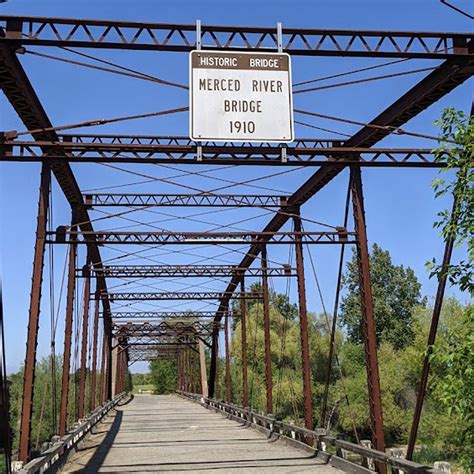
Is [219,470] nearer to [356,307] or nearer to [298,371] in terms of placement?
[298,371]

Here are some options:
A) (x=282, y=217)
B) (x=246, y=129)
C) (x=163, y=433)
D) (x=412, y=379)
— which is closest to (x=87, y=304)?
(x=163, y=433)

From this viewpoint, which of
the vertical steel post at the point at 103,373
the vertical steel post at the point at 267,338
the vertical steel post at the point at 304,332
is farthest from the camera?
the vertical steel post at the point at 103,373

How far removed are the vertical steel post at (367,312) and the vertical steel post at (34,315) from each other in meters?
8.23

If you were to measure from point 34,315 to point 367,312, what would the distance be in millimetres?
8652

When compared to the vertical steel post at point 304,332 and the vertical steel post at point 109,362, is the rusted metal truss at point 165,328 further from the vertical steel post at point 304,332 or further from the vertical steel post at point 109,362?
the vertical steel post at point 304,332

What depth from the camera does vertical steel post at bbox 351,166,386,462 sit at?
50.2 feet

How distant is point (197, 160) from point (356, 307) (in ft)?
236

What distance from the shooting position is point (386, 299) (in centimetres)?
8012

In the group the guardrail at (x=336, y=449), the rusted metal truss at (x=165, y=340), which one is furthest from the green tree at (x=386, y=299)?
the guardrail at (x=336, y=449)

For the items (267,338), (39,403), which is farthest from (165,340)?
(267,338)

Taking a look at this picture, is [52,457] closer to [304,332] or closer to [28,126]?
[28,126]

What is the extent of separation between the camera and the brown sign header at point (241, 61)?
1083 cm

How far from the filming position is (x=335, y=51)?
11.1 meters

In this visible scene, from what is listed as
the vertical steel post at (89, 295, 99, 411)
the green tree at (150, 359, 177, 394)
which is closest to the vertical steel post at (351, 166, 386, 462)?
the vertical steel post at (89, 295, 99, 411)
